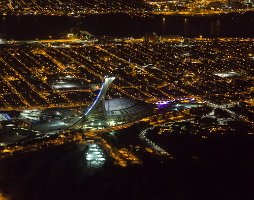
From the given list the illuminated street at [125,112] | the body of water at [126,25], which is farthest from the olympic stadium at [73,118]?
the body of water at [126,25]

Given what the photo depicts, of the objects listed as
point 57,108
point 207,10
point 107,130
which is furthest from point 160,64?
point 207,10

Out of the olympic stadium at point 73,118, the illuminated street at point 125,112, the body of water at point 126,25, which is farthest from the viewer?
the body of water at point 126,25

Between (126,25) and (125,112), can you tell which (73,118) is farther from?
(126,25)

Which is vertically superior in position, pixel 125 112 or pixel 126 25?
pixel 125 112

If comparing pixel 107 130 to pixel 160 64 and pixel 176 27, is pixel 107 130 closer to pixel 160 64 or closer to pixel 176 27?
pixel 160 64

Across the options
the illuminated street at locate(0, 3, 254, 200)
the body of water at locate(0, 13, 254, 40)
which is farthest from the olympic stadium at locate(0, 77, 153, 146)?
the body of water at locate(0, 13, 254, 40)

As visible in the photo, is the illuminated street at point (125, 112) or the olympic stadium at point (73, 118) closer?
the illuminated street at point (125, 112)

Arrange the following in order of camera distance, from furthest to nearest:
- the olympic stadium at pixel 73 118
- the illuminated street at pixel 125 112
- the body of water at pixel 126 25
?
the body of water at pixel 126 25 < the olympic stadium at pixel 73 118 < the illuminated street at pixel 125 112

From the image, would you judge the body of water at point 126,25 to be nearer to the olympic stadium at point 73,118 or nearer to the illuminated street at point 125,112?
the illuminated street at point 125,112

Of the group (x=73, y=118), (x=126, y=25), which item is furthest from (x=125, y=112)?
(x=126, y=25)
